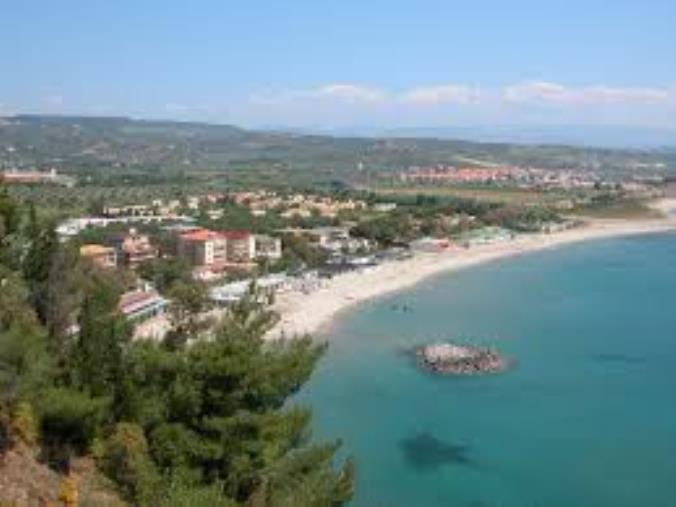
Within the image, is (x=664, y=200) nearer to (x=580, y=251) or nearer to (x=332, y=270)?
(x=580, y=251)

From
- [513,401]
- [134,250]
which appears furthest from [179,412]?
[134,250]

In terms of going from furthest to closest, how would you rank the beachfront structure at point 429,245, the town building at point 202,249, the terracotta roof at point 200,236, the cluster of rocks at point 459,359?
the beachfront structure at point 429,245 < the terracotta roof at point 200,236 < the town building at point 202,249 < the cluster of rocks at point 459,359

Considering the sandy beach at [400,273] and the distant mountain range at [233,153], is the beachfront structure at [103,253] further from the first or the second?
the distant mountain range at [233,153]

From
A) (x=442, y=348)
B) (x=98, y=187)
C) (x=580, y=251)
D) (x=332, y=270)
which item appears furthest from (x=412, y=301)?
(x=98, y=187)

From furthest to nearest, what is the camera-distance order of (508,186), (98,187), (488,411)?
(508,186)
(98,187)
(488,411)

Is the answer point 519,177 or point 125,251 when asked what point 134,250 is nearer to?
point 125,251

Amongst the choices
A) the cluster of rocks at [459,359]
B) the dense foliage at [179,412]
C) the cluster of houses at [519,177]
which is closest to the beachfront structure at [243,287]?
the cluster of rocks at [459,359]
